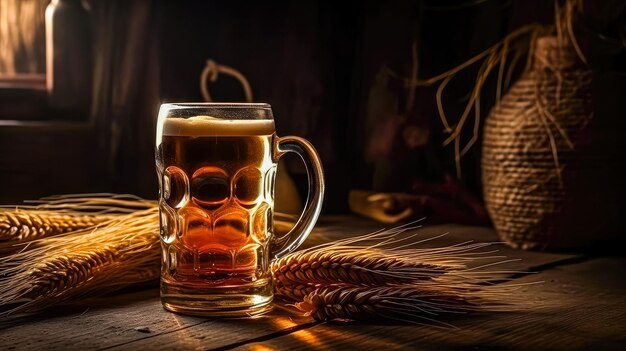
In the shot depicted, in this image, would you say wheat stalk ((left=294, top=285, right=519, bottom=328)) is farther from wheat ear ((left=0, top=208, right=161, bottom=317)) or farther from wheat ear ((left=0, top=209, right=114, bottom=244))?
wheat ear ((left=0, top=209, right=114, bottom=244))

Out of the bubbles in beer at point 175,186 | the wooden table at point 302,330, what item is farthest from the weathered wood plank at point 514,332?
the bubbles in beer at point 175,186

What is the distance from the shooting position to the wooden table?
106cm

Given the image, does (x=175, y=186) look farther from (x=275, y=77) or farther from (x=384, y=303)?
(x=275, y=77)

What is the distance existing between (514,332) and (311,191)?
0.32 metres

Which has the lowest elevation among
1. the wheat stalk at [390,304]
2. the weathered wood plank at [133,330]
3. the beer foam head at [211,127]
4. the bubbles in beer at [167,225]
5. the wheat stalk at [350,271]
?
the weathered wood plank at [133,330]

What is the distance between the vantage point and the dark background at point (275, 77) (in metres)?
2.22

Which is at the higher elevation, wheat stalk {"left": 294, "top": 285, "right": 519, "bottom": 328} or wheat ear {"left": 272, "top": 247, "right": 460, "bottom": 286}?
wheat ear {"left": 272, "top": 247, "right": 460, "bottom": 286}

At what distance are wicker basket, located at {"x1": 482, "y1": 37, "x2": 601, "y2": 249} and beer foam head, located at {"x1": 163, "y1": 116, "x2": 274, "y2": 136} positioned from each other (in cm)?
78

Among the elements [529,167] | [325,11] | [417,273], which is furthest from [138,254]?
[325,11]

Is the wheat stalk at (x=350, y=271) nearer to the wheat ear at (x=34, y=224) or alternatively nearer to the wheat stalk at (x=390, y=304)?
the wheat stalk at (x=390, y=304)

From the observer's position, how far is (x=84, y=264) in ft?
4.05

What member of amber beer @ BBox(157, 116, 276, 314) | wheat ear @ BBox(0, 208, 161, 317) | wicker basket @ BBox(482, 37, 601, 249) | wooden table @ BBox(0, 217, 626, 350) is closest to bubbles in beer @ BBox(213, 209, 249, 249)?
amber beer @ BBox(157, 116, 276, 314)

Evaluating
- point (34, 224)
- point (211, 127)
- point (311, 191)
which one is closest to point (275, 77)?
point (34, 224)

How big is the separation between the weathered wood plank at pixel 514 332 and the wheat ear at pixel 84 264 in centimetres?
30
